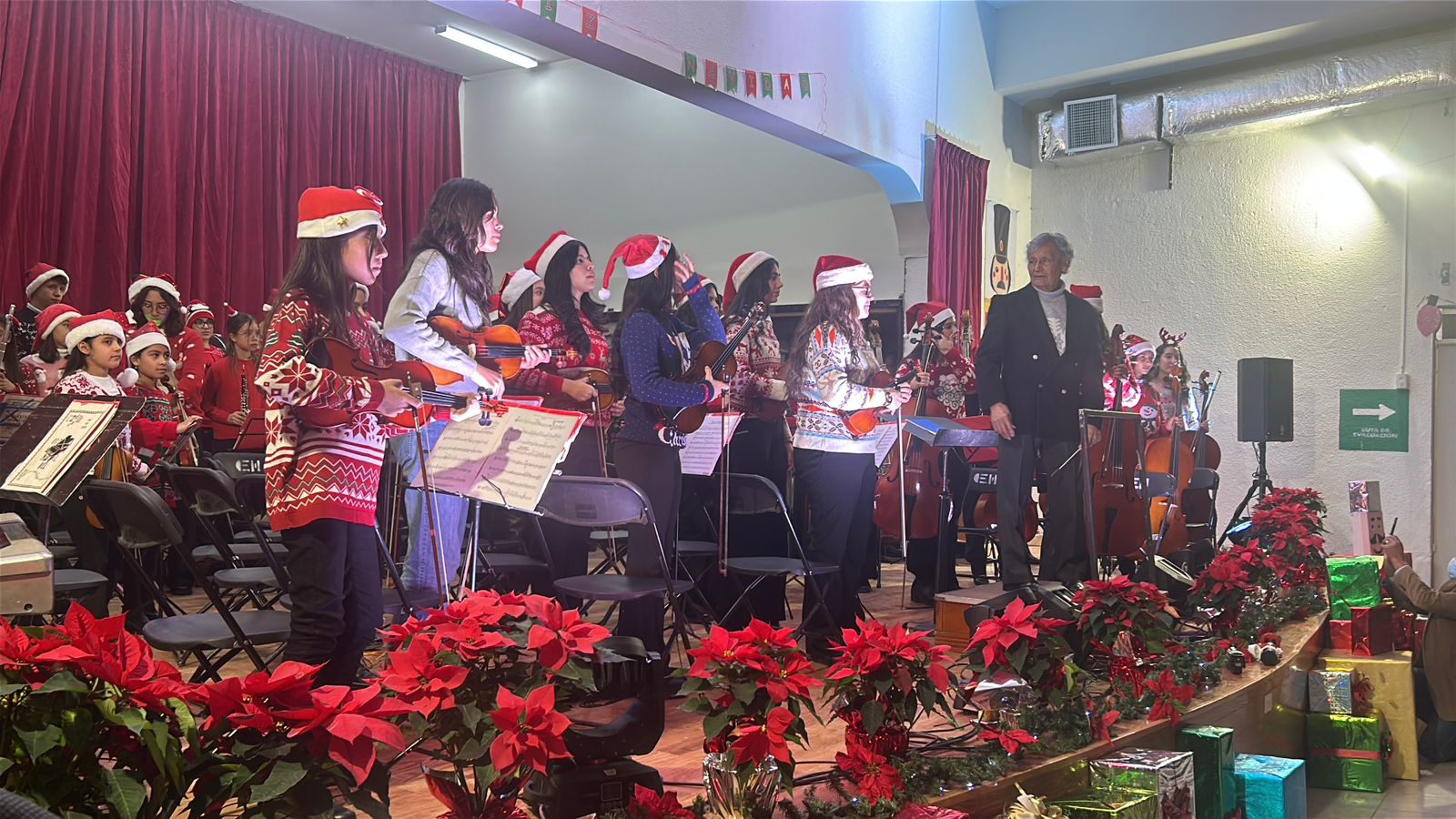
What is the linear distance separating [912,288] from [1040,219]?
201cm

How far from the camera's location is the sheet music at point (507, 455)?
272 cm

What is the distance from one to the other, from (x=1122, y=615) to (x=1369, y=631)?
7.50 ft

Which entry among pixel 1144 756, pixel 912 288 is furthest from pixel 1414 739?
pixel 912 288

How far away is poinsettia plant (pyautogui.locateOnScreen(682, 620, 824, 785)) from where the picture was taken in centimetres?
181

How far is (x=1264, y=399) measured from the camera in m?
7.71

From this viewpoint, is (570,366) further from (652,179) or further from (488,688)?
(652,179)

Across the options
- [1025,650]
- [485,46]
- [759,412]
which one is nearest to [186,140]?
[485,46]

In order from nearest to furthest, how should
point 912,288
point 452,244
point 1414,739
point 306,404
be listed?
1. point 306,404
2. point 452,244
3. point 1414,739
4. point 912,288

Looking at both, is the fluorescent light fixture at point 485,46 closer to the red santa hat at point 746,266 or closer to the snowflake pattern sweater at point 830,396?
the red santa hat at point 746,266

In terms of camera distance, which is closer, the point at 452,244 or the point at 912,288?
the point at 452,244

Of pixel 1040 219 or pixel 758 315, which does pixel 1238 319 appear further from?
pixel 758 315

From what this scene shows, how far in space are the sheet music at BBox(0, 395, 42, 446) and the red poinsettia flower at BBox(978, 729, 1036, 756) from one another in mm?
2202

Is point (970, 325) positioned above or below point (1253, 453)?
above

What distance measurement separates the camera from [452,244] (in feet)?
10.2
